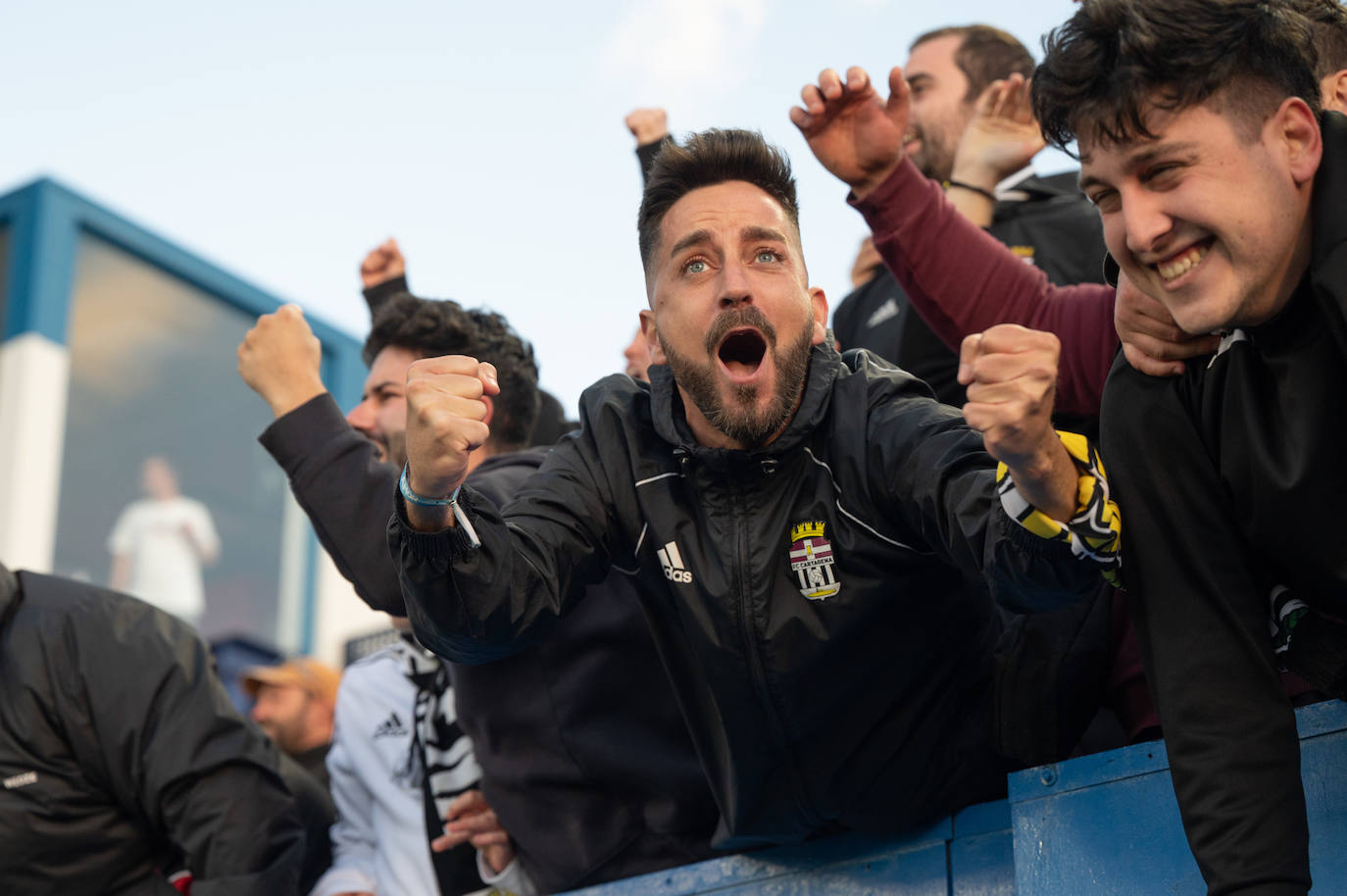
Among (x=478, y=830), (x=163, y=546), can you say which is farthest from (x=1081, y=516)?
(x=163, y=546)

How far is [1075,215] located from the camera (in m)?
4.10

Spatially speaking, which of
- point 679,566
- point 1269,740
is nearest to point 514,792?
point 679,566

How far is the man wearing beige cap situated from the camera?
5.68 m

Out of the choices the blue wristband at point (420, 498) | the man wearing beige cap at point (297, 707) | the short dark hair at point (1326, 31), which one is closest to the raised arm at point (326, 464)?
the blue wristband at point (420, 498)

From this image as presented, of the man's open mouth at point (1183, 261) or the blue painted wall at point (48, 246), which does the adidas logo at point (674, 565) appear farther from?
the blue painted wall at point (48, 246)

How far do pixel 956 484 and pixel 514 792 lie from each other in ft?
5.28

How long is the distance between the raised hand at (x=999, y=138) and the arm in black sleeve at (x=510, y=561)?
1.81m

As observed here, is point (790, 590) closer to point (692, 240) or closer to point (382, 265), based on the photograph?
point (692, 240)

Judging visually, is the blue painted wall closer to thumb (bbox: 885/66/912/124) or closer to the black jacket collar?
thumb (bbox: 885/66/912/124)

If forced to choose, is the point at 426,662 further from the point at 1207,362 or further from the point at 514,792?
the point at 1207,362

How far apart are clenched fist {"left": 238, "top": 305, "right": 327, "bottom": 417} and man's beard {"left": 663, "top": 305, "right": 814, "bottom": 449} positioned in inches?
40.0

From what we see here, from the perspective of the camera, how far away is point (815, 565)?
2.68 m

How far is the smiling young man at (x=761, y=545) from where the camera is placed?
2.46 meters

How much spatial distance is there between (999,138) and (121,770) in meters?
2.96
